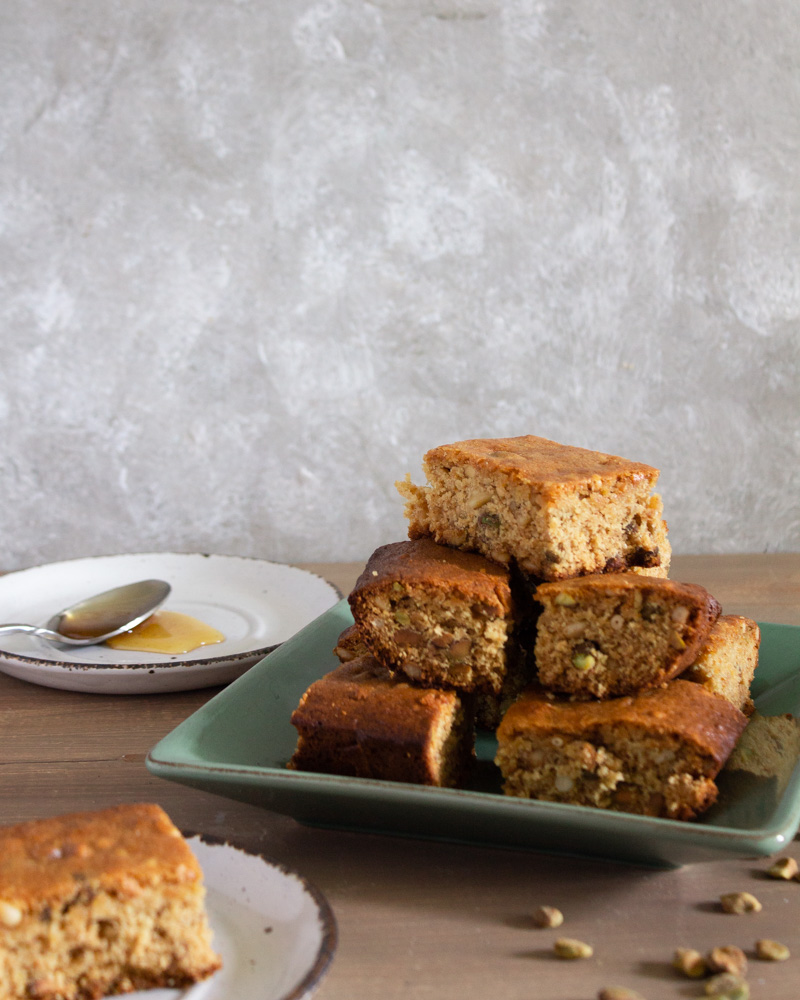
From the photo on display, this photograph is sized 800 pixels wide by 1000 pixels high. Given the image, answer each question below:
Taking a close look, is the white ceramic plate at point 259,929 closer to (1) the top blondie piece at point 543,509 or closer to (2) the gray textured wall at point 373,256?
(1) the top blondie piece at point 543,509

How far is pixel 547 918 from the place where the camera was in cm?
81

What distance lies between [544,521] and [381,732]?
294 millimetres

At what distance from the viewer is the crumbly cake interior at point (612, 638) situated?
38.3 inches

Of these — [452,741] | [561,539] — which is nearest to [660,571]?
[561,539]

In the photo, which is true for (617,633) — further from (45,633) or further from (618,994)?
(45,633)

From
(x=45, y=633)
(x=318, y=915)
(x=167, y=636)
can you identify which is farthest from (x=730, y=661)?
(x=45, y=633)

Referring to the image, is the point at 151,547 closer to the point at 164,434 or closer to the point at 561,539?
the point at 164,434

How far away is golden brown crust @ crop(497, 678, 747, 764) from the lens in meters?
0.89

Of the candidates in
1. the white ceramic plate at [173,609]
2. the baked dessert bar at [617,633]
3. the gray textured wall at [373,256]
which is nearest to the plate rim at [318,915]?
the baked dessert bar at [617,633]

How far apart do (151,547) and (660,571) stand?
63.0 inches

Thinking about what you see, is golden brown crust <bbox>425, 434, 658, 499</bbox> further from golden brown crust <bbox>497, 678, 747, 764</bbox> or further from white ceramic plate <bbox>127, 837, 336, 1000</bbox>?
white ceramic plate <bbox>127, 837, 336, 1000</bbox>

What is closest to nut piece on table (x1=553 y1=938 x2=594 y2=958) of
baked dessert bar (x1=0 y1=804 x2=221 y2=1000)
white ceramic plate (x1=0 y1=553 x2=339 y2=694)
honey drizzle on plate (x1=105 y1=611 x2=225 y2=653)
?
baked dessert bar (x1=0 y1=804 x2=221 y2=1000)

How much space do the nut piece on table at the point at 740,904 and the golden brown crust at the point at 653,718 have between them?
11 centimetres

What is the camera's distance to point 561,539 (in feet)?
3.47
